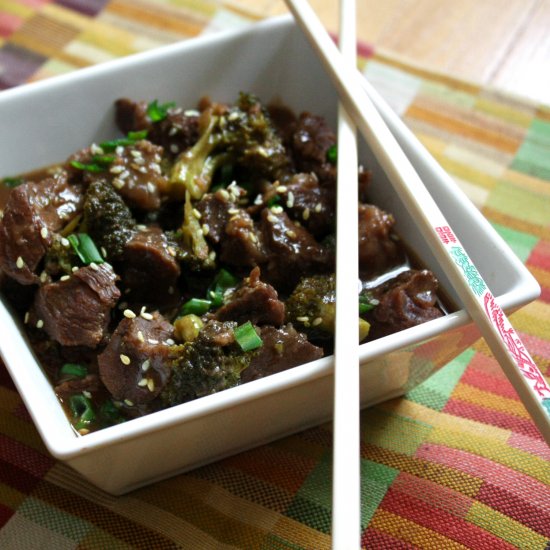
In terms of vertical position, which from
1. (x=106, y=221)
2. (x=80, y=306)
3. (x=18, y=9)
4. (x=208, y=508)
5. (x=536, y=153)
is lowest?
(x=208, y=508)

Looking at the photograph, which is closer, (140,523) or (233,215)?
(140,523)

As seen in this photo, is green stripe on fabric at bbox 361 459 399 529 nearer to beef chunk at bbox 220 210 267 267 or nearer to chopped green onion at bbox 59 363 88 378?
beef chunk at bbox 220 210 267 267

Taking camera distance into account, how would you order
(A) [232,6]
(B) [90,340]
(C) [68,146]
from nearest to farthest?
(B) [90,340], (C) [68,146], (A) [232,6]

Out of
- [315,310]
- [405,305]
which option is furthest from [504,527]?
[315,310]

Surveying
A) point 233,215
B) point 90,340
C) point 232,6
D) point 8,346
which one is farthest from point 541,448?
point 232,6

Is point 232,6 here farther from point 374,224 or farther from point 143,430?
point 143,430

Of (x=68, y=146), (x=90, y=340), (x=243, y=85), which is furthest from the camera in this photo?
(x=243, y=85)

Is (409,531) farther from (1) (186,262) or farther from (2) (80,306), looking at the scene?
(2) (80,306)
